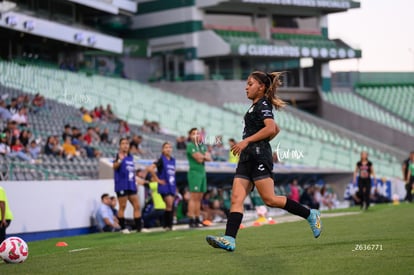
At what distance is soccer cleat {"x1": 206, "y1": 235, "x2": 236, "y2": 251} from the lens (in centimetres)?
1116

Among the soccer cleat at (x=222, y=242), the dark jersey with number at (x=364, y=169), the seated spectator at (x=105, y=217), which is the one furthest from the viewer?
the dark jersey with number at (x=364, y=169)

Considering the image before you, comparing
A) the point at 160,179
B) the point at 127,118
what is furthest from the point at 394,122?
the point at 160,179

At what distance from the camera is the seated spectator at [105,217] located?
71.8 feet

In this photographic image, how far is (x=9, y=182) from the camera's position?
20094mm

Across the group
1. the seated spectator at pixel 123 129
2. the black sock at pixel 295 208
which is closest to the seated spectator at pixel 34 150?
the seated spectator at pixel 123 129

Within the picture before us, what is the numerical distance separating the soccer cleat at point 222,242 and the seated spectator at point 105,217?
1079cm

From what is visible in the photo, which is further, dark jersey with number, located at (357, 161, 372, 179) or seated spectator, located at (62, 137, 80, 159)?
seated spectator, located at (62, 137, 80, 159)

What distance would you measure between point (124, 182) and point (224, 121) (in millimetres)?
24072

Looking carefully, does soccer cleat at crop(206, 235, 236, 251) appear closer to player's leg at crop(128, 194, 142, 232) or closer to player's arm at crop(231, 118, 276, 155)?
player's arm at crop(231, 118, 276, 155)

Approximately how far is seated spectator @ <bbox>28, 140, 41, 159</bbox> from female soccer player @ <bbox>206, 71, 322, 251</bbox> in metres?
14.5

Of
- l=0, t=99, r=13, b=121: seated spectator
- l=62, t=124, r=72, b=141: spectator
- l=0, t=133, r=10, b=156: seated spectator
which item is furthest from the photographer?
l=0, t=99, r=13, b=121: seated spectator

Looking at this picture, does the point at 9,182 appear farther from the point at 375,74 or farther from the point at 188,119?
the point at 375,74

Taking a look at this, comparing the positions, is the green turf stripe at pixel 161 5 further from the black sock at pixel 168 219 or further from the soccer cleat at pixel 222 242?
the soccer cleat at pixel 222 242

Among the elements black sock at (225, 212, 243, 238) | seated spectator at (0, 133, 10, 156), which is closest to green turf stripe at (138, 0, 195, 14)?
seated spectator at (0, 133, 10, 156)
